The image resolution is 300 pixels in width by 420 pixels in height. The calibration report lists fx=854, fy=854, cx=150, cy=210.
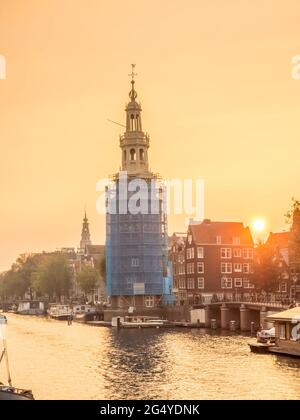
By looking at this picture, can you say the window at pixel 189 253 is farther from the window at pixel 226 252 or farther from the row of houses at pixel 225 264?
the window at pixel 226 252

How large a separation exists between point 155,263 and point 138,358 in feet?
213

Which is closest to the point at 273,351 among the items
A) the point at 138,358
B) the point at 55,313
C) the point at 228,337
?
the point at 138,358

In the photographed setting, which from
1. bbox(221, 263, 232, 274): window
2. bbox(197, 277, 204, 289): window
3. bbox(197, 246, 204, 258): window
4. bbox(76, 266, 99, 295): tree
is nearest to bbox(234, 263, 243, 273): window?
bbox(221, 263, 232, 274): window

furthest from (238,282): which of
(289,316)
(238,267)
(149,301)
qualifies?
(289,316)

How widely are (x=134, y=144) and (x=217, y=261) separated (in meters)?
24.4

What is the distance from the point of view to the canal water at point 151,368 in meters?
56.7

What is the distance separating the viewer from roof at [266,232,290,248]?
142 m

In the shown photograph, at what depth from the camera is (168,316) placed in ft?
433

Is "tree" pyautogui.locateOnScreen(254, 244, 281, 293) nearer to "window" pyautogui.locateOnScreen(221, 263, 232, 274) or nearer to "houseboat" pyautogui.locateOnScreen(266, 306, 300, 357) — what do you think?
"window" pyautogui.locateOnScreen(221, 263, 232, 274)

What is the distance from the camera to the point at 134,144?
145125 millimetres

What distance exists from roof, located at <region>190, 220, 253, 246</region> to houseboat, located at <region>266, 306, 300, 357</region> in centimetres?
6236

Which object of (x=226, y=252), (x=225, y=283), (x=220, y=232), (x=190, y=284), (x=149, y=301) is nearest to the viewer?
(x=225, y=283)

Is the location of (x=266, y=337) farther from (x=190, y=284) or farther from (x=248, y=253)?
(x=248, y=253)

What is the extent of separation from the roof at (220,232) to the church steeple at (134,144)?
523 inches
